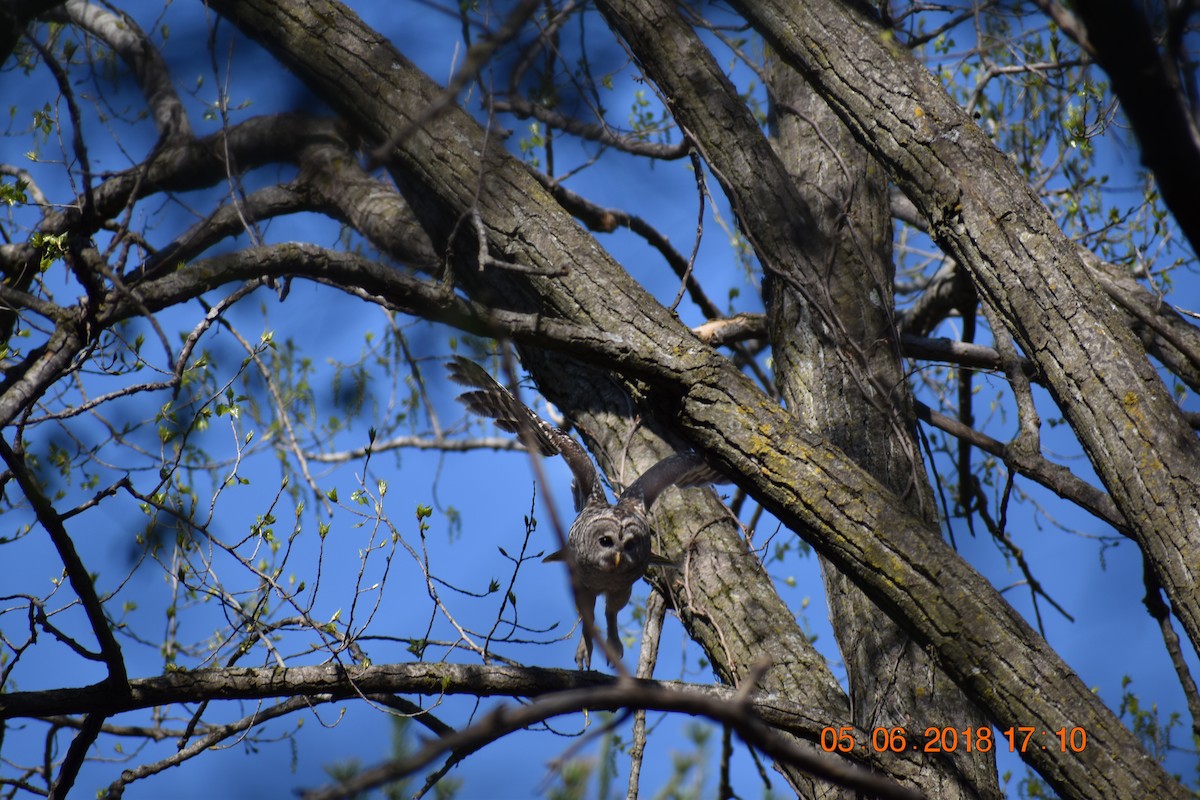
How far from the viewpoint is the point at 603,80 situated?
2906mm

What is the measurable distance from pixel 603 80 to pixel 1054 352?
1.51 m

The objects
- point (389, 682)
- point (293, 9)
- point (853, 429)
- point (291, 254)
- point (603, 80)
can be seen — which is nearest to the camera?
point (291, 254)

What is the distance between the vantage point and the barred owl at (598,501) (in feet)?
12.3

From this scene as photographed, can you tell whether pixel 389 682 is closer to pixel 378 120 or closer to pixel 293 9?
pixel 378 120

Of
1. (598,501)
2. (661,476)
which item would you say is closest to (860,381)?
(661,476)

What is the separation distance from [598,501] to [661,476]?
454mm

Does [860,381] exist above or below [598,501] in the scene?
below

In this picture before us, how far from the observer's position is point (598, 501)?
13.5 feet

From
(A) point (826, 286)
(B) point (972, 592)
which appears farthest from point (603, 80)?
(B) point (972, 592)

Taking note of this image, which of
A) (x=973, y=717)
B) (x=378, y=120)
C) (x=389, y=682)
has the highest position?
(x=378, y=120)
